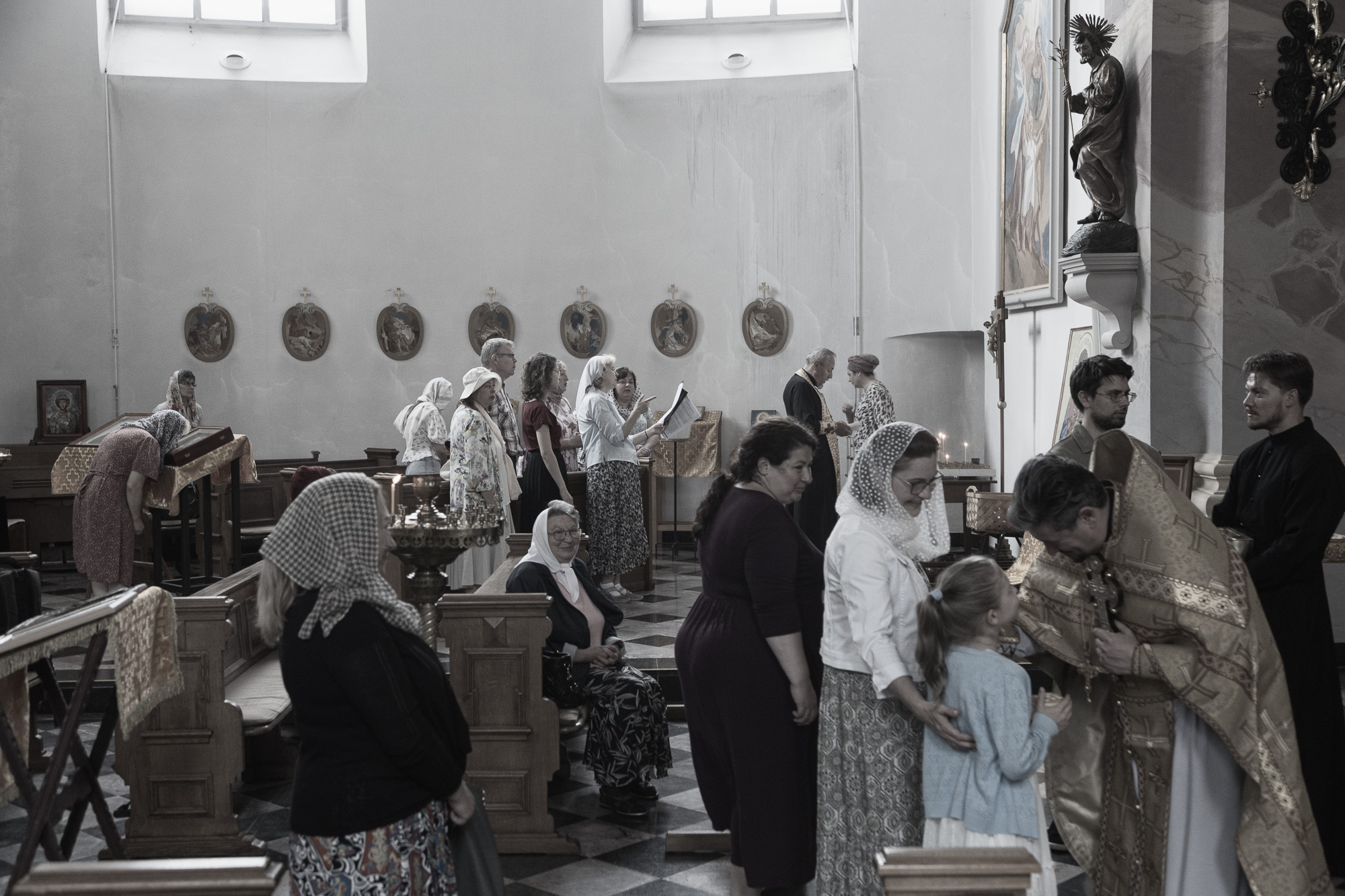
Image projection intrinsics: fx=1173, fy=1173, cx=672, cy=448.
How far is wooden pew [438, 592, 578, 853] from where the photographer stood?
14.4 ft

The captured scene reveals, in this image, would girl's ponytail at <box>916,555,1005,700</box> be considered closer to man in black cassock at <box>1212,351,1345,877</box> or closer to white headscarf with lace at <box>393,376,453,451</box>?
man in black cassock at <box>1212,351,1345,877</box>

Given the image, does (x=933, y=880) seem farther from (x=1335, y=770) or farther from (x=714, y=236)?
(x=714, y=236)

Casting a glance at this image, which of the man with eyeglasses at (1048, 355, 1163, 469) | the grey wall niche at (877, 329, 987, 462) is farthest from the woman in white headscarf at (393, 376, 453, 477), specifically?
the man with eyeglasses at (1048, 355, 1163, 469)

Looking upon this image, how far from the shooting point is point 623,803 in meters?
4.77

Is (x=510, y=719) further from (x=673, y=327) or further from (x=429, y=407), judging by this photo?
(x=673, y=327)

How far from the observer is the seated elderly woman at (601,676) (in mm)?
4793

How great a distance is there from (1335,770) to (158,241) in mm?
12212

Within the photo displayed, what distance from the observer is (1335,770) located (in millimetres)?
3715

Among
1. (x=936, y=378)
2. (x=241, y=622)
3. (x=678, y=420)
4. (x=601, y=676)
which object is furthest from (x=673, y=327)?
(x=601, y=676)

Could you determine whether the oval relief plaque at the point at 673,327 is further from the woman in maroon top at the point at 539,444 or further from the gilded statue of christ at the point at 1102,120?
the gilded statue of christ at the point at 1102,120

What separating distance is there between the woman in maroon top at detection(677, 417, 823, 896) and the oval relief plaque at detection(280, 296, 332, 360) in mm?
10078

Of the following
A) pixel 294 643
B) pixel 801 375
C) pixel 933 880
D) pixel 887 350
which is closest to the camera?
pixel 933 880

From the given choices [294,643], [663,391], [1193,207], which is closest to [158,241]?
[663,391]

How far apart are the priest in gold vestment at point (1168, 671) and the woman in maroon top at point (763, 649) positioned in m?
0.68
